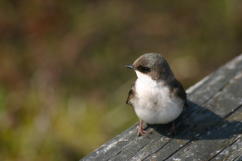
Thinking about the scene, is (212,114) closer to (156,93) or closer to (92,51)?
(156,93)

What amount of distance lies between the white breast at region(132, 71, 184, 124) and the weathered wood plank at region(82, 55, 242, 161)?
0.21 ft

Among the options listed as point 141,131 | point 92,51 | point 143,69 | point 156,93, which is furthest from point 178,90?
point 92,51

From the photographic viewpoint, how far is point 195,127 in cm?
400

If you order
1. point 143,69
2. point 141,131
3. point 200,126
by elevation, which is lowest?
point 200,126

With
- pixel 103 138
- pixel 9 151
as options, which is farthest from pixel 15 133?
pixel 103 138

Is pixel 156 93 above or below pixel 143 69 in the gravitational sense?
below

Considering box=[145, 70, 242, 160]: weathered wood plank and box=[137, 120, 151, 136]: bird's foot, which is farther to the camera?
box=[137, 120, 151, 136]: bird's foot

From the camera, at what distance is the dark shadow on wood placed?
386 cm

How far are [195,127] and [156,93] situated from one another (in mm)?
459

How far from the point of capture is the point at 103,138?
6395 millimetres

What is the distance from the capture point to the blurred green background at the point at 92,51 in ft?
21.5

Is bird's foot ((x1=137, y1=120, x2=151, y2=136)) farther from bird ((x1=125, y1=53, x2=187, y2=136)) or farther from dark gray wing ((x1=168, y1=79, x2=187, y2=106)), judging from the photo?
dark gray wing ((x1=168, y1=79, x2=187, y2=106))

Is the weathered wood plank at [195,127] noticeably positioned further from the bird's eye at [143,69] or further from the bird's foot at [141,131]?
the bird's eye at [143,69]

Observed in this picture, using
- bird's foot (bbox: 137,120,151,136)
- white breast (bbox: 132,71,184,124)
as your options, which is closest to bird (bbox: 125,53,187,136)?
white breast (bbox: 132,71,184,124)
